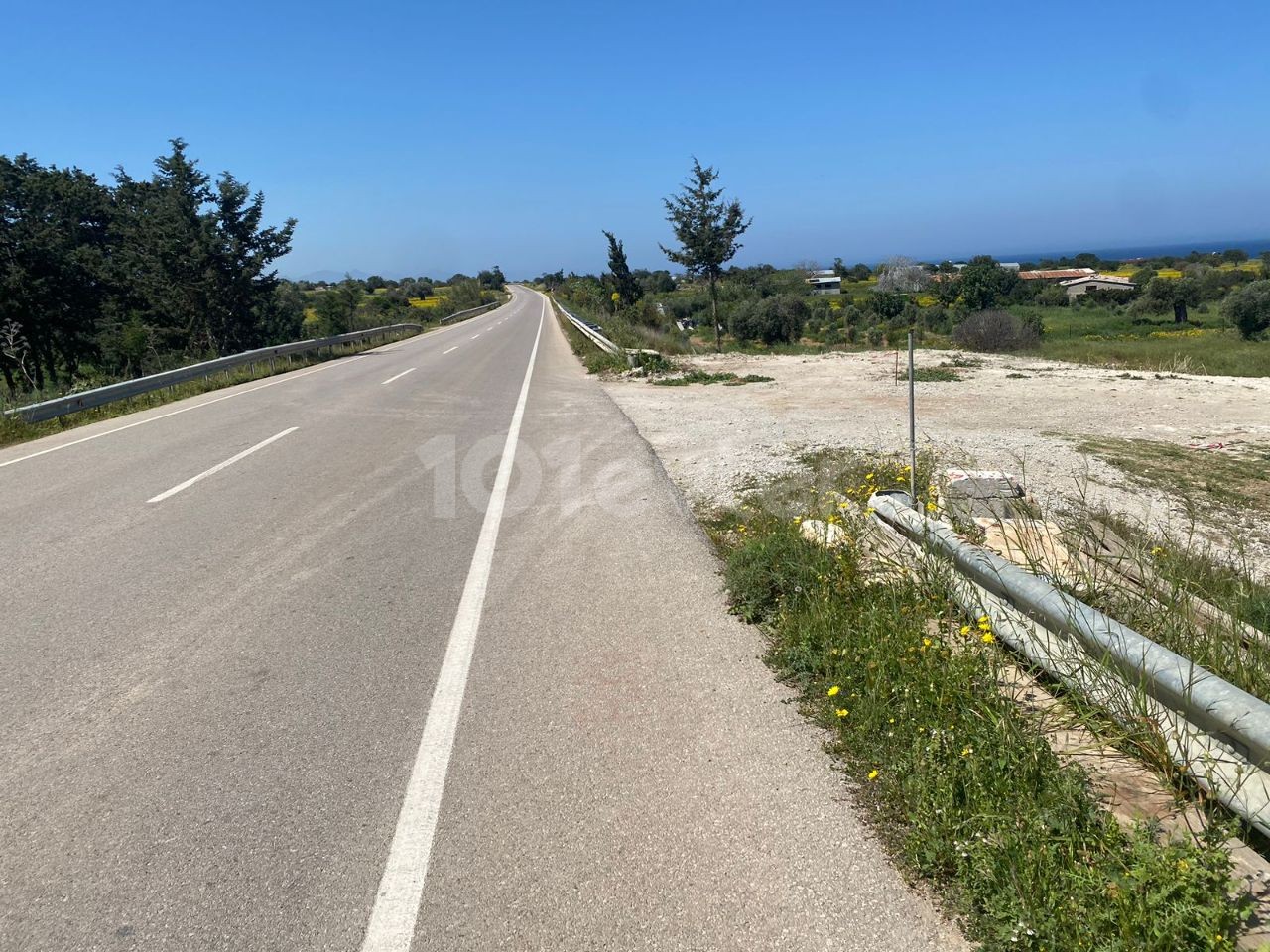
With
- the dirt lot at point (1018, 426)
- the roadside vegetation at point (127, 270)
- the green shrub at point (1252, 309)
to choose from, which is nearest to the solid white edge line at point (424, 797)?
the dirt lot at point (1018, 426)

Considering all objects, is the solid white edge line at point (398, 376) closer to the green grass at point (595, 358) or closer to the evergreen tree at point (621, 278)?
the green grass at point (595, 358)

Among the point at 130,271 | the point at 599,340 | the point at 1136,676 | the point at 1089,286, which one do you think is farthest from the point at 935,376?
the point at 1089,286

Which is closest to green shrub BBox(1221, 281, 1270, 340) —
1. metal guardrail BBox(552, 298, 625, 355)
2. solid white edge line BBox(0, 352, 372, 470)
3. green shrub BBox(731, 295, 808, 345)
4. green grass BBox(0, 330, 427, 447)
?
green shrub BBox(731, 295, 808, 345)

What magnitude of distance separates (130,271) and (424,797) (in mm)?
46846

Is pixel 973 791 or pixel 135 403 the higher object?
pixel 135 403

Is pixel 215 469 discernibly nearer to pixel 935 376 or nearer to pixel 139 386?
pixel 139 386

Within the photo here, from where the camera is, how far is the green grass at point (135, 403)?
42.7ft

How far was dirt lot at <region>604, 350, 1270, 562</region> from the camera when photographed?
7.86 m

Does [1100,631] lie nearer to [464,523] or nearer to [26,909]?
[26,909]

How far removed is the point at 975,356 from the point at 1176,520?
1505 cm

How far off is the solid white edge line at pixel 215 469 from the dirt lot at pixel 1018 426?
212 inches

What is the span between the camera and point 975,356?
68.8ft

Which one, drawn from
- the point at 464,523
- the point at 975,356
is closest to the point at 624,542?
the point at 464,523

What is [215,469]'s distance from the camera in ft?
31.3
